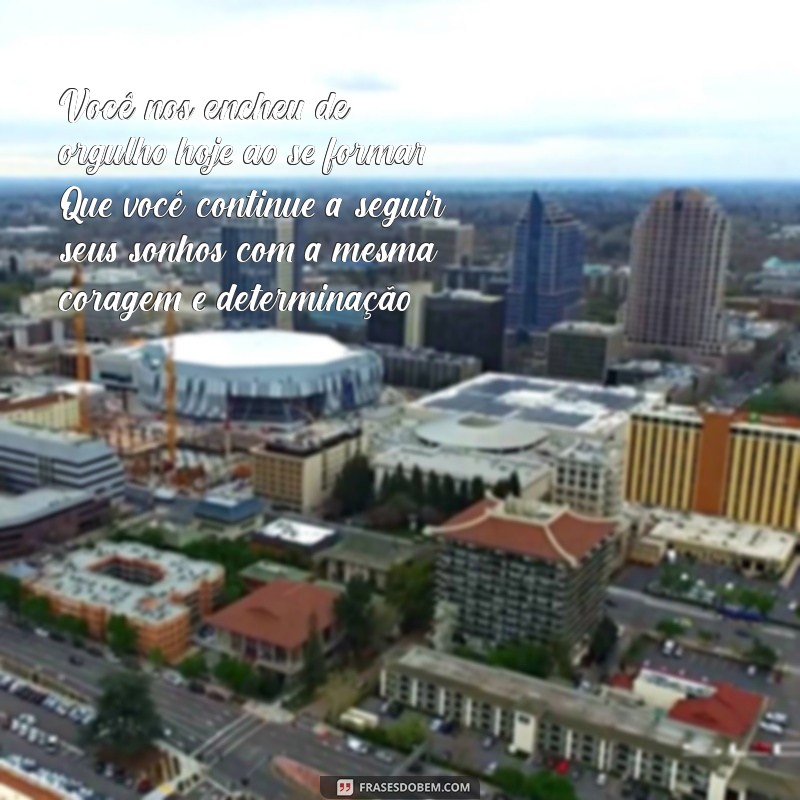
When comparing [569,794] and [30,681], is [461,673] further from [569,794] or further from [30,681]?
[30,681]

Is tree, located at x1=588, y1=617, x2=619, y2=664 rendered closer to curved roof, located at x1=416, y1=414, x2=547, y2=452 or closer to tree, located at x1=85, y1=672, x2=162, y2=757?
tree, located at x1=85, y1=672, x2=162, y2=757

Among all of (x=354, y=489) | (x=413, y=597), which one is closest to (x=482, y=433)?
(x=354, y=489)

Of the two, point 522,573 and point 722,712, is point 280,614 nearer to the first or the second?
point 522,573

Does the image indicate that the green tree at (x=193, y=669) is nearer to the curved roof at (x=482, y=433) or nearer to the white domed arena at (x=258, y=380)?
the curved roof at (x=482, y=433)

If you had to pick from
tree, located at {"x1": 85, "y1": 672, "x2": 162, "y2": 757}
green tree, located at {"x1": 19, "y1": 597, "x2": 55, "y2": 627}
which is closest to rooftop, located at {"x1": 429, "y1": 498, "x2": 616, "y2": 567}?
tree, located at {"x1": 85, "y1": 672, "x2": 162, "y2": 757}

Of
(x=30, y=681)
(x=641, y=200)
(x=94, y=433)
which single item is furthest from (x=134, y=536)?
(x=641, y=200)
